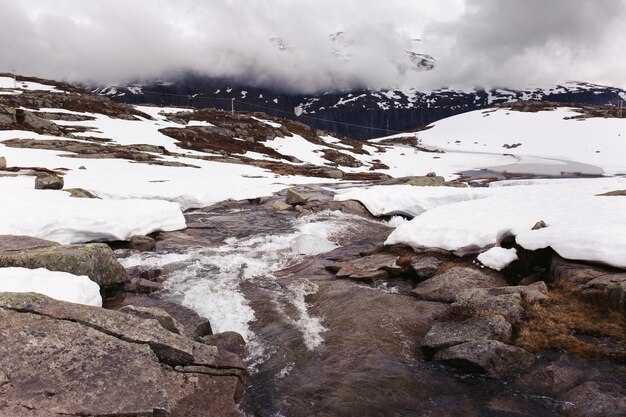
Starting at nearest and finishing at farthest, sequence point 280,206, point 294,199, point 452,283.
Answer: point 452,283 → point 280,206 → point 294,199

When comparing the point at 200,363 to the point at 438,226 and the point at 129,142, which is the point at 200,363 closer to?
the point at 438,226

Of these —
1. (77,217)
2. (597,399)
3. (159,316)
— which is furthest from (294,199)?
(597,399)

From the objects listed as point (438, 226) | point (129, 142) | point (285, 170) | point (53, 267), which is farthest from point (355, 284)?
A: point (129, 142)

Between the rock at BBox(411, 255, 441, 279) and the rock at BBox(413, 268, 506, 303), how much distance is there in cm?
62

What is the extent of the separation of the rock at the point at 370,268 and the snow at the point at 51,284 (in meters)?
8.14

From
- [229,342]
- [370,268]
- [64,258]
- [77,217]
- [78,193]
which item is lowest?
[229,342]

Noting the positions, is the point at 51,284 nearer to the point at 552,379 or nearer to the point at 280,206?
the point at 552,379

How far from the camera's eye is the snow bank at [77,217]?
16.4 meters

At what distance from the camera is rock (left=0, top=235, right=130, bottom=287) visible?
11.3 metres

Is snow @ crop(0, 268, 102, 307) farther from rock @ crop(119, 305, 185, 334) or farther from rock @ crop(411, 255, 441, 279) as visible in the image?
rock @ crop(411, 255, 441, 279)

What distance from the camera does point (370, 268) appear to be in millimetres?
15133

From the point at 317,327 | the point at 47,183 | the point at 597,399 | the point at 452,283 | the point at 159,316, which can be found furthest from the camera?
the point at 47,183

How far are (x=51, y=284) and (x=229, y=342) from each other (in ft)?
A: 15.3

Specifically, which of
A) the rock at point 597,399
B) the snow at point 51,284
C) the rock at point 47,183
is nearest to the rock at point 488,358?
the rock at point 597,399
